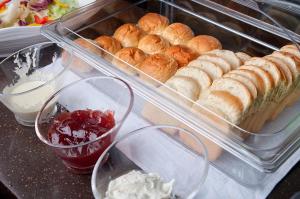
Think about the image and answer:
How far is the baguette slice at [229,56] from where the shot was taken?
1.11m

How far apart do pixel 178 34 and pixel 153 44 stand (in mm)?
97

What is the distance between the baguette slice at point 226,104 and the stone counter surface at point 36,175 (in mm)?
182

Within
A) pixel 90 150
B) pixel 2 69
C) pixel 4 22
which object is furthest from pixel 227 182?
pixel 4 22

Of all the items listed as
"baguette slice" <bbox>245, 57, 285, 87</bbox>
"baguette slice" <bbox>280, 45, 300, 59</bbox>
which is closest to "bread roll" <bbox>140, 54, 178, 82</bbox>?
"baguette slice" <bbox>245, 57, 285, 87</bbox>

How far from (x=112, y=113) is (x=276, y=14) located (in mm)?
607

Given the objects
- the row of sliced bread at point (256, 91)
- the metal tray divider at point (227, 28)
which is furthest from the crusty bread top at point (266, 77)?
the metal tray divider at point (227, 28)

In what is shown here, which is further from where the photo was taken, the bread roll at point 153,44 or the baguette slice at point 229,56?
the bread roll at point 153,44

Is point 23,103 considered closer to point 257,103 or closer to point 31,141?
point 31,141

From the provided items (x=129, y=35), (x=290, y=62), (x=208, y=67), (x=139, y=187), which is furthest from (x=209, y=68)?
(x=139, y=187)

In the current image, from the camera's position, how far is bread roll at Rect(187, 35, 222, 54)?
3.92ft

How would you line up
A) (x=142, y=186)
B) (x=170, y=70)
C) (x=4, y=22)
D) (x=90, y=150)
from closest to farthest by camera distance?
(x=142, y=186), (x=90, y=150), (x=170, y=70), (x=4, y=22)

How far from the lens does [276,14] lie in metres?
1.18

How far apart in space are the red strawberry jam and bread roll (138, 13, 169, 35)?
0.47m

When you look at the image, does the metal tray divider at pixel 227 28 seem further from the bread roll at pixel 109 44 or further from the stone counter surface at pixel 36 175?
the stone counter surface at pixel 36 175
